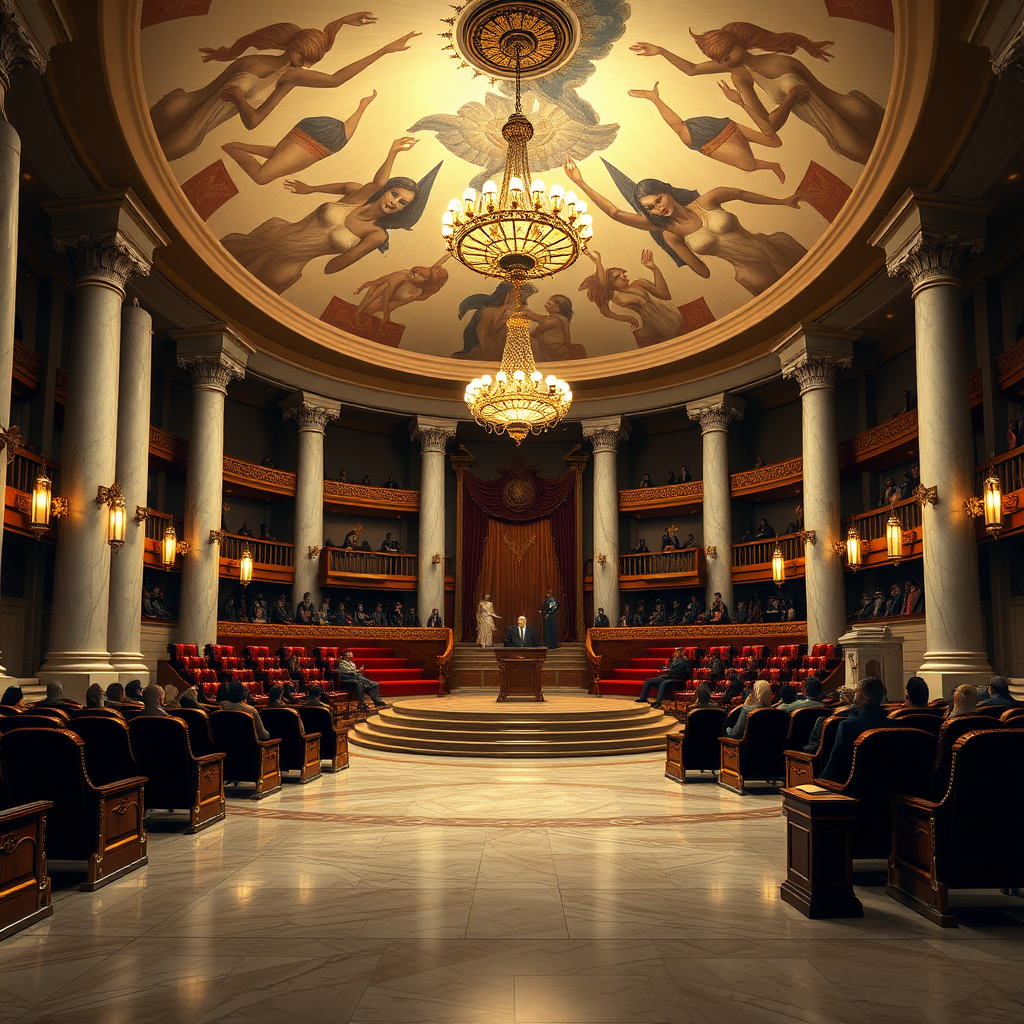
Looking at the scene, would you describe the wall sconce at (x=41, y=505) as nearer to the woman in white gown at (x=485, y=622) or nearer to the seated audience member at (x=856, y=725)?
the seated audience member at (x=856, y=725)

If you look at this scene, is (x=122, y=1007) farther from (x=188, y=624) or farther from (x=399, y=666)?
(x=399, y=666)

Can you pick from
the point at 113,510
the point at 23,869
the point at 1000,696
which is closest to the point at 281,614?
the point at 113,510

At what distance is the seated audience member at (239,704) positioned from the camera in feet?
32.3

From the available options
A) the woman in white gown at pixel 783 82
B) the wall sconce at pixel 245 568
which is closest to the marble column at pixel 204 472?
the wall sconce at pixel 245 568

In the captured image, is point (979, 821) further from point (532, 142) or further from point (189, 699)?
point (532, 142)

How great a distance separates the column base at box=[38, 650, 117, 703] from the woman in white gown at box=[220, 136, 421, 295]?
943 centimetres

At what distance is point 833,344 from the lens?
65.0 feet

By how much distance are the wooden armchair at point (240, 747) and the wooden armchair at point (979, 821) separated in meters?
6.86

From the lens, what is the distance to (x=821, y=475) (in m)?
19.5

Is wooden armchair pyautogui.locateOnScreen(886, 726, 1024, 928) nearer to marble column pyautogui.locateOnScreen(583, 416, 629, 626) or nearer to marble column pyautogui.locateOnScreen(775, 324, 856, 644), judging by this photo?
marble column pyautogui.locateOnScreen(775, 324, 856, 644)

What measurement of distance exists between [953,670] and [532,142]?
500 inches

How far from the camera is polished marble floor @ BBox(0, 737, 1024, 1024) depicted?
3.71 meters

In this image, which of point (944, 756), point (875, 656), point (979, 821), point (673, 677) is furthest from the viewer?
point (673, 677)

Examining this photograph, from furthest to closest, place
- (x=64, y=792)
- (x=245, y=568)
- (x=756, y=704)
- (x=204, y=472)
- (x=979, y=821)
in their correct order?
(x=245, y=568) < (x=204, y=472) < (x=756, y=704) < (x=64, y=792) < (x=979, y=821)
